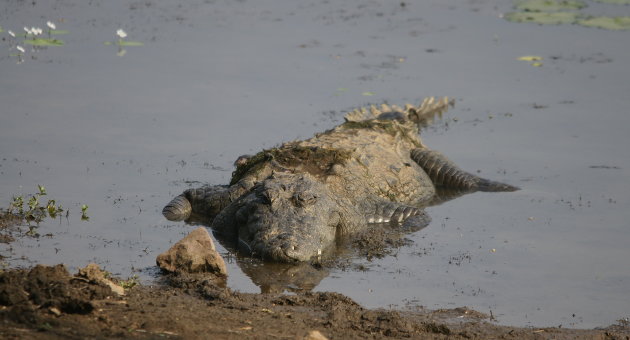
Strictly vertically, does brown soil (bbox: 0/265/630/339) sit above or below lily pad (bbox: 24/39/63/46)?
below

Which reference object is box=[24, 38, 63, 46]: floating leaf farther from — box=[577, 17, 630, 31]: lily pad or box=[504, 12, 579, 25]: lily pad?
box=[577, 17, 630, 31]: lily pad

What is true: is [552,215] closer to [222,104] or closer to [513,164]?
[513,164]

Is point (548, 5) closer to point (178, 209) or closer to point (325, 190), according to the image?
point (325, 190)

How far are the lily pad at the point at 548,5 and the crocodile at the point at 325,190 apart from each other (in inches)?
392

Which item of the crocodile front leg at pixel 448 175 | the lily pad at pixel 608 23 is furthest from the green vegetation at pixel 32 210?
the lily pad at pixel 608 23

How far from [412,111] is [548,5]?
Result: 9.35m

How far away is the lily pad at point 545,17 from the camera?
2098cm

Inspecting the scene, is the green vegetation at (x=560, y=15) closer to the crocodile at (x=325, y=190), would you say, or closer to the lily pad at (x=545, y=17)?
the lily pad at (x=545, y=17)

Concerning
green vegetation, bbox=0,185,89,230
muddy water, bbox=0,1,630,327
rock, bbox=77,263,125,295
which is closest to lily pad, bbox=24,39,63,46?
muddy water, bbox=0,1,630,327

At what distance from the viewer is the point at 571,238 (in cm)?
1031

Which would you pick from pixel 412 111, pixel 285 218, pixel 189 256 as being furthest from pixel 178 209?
pixel 412 111

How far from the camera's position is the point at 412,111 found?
49.1 ft

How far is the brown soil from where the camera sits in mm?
6020

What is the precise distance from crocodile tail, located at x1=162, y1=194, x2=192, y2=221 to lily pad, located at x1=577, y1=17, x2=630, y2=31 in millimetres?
12859
